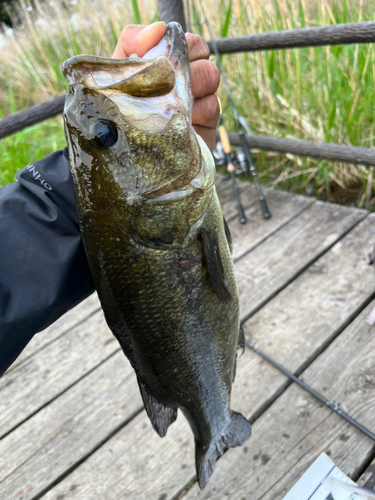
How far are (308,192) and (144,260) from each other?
2.80 metres

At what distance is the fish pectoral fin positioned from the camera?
44.9 inches

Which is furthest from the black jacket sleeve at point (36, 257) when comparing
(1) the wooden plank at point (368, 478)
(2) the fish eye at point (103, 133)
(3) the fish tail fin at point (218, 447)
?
(1) the wooden plank at point (368, 478)

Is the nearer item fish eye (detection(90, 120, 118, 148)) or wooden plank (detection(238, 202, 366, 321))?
fish eye (detection(90, 120, 118, 148))

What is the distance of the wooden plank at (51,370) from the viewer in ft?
6.36

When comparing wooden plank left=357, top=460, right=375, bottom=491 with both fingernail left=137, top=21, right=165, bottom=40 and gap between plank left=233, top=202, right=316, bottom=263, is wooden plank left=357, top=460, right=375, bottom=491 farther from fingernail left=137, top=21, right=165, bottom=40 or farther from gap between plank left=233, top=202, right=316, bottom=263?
fingernail left=137, top=21, right=165, bottom=40

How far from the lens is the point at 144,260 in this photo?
38.1 inches

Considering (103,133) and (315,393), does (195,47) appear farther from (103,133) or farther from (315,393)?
(315,393)

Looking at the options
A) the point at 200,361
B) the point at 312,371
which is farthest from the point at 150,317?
the point at 312,371

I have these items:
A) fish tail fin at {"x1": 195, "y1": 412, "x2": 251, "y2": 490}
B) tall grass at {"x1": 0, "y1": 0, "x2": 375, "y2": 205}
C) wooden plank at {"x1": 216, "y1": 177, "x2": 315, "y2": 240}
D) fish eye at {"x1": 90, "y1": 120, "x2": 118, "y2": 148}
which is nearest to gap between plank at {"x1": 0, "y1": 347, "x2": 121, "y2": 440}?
fish tail fin at {"x1": 195, "y1": 412, "x2": 251, "y2": 490}

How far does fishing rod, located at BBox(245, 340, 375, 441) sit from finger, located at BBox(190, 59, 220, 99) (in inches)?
52.3

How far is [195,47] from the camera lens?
3.31 ft

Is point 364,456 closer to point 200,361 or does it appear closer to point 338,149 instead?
point 200,361

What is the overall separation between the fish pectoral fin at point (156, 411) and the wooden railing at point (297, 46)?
191 centimetres

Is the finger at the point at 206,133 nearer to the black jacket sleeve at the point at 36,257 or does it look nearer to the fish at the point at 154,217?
the fish at the point at 154,217
